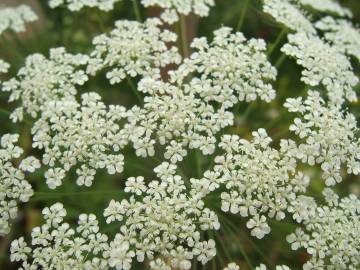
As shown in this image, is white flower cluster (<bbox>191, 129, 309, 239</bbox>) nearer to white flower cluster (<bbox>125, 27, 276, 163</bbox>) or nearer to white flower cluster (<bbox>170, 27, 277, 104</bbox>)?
white flower cluster (<bbox>125, 27, 276, 163</bbox>)

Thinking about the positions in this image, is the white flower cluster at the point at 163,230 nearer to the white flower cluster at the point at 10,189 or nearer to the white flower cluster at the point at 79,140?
the white flower cluster at the point at 79,140

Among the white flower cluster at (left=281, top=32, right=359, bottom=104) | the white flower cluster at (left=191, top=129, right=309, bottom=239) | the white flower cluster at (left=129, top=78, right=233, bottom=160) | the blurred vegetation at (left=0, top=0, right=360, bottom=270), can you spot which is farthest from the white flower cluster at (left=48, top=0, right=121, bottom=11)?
the white flower cluster at (left=191, top=129, right=309, bottom=239)

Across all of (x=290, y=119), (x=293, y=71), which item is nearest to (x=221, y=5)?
(x=293, y=71)

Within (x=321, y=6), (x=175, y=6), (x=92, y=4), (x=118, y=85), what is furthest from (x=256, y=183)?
(x=118, y=85)

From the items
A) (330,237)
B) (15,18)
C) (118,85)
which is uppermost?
(330,237)

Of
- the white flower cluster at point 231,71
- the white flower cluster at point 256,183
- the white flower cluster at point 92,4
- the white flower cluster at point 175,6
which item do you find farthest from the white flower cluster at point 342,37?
the white flower cluster at point 92,4

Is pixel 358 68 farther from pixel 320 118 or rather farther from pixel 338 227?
pixel 338 227

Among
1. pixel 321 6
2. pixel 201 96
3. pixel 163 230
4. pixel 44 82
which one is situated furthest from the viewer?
pixel 321 6

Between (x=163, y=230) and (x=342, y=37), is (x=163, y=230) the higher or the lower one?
the lower one

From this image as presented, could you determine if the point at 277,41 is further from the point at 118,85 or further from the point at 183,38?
the point at 118,85
